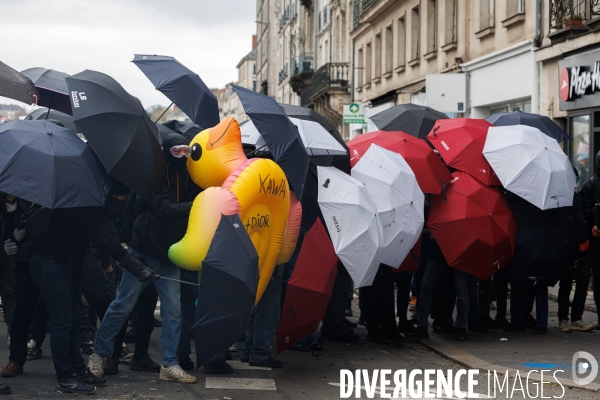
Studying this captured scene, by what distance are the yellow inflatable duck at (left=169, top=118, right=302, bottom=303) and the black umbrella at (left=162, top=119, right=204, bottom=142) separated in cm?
75

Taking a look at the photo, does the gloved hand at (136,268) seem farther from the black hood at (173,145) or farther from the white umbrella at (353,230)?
the white umbrella at (353,230)

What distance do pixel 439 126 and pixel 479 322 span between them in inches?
91.3

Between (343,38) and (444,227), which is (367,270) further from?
(343,38)

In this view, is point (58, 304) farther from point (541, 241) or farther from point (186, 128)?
point (541, 241)

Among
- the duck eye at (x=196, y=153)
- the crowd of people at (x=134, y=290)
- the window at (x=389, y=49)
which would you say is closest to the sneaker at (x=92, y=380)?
the crowd of people at (x=134, y=290)

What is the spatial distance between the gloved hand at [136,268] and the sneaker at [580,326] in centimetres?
573

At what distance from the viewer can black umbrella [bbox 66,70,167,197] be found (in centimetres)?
722

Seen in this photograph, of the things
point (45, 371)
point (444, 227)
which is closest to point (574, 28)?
point (444, 227)

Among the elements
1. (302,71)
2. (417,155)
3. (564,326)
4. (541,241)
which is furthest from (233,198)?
(302,71)

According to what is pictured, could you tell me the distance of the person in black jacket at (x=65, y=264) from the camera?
7.29 metres

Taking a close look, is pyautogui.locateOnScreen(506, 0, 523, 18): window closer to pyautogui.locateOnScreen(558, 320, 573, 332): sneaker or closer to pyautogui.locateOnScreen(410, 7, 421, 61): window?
pyautogui.locateOnScreen(410, 7, 421, 61): window

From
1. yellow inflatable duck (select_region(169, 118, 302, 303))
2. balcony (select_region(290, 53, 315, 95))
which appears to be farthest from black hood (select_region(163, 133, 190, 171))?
balcony (select_region(290, 53, 315, 95))

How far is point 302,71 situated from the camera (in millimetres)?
53656

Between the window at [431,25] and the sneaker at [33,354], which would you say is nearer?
Answer: the sneaker at [33,354]
